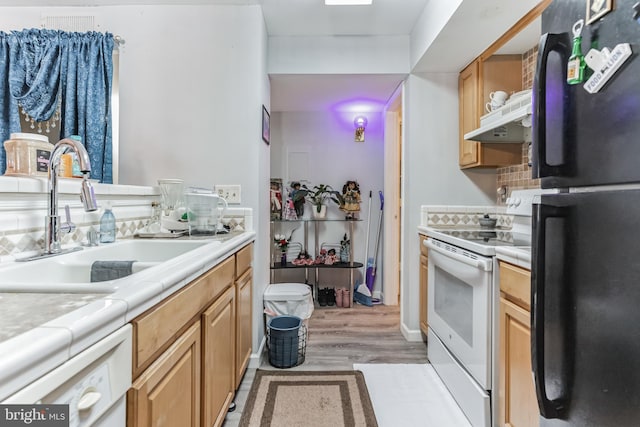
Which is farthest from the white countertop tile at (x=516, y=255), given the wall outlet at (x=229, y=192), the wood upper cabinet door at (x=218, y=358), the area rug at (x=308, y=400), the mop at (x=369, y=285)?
the mop at (x=369, y=285)

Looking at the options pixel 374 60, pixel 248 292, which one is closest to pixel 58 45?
pixel 248 292

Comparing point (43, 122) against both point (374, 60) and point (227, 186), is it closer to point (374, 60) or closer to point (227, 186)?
point (227, 186)

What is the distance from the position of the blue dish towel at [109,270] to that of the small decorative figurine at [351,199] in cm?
257

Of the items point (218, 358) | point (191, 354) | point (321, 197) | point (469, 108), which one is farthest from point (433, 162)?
point (191, 354)

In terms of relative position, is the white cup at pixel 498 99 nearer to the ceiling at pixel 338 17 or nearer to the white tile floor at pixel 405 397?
the ceiling at pixel 338 17

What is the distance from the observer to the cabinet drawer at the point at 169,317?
0.71 m

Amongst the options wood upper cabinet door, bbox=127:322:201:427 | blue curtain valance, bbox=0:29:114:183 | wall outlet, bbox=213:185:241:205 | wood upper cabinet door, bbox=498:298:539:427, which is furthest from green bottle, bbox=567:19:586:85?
blue curtain valance, bbox=0:29:114:183

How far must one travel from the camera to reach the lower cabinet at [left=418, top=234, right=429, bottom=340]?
2.38 meters

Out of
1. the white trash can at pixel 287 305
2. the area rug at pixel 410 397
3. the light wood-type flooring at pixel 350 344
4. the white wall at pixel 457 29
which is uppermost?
the white wall at pixel 457 29

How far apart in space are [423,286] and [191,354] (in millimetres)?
1858

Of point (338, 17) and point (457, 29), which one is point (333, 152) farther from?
point (457, 29)

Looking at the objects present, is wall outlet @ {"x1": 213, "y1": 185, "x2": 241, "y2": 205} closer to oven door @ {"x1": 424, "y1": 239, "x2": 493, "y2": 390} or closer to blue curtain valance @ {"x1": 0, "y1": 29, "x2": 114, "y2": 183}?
blue curtain valance @ {"x1": 0, "y1": 29, "x2": 114, "y2": 183}

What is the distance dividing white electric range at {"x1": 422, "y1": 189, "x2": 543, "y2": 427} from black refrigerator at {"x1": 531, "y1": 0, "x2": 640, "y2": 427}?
0.48 metres

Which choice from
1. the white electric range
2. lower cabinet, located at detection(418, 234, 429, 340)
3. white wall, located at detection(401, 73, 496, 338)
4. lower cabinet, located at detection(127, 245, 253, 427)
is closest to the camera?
lower cabinet, located at detection(127, 245, 253, 427)
